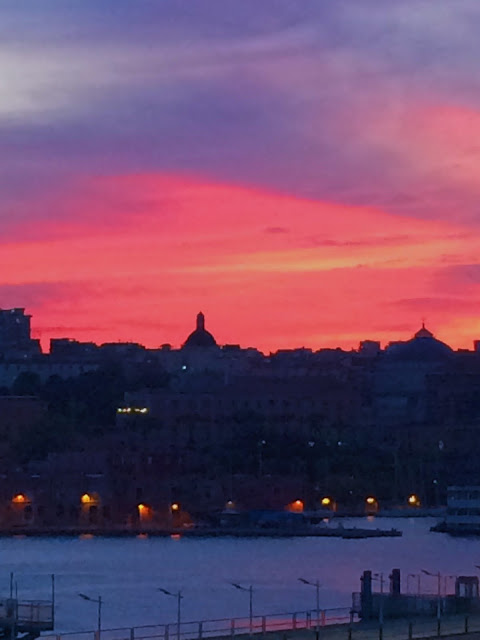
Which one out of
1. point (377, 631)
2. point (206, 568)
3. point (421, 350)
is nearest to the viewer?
point (377, 631)

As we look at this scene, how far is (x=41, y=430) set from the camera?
41.2 metres

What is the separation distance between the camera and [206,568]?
87.9ft

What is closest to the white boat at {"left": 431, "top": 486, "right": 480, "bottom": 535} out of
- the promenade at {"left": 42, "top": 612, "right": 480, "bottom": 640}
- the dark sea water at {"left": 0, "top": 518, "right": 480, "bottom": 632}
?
the dark sea water at {"left": 0, "top": 518, "right": 480, "bottom": 632}

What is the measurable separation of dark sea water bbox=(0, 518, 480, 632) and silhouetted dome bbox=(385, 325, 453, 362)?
682 inches

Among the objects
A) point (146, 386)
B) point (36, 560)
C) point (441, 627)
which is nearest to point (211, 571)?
point (36, 560)

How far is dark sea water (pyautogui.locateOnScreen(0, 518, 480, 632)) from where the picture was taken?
69.9ft

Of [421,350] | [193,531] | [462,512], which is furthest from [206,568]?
[421,350]

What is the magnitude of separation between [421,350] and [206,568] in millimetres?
27143

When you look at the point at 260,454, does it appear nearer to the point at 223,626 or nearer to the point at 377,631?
the point at 223,626

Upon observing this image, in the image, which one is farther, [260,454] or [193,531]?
[260,454]

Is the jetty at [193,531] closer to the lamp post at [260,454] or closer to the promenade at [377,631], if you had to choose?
the lamp post at [260,454]

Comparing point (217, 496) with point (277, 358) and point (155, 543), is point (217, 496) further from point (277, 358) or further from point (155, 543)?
point (277, 358)

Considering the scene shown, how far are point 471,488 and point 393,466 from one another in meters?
4.49

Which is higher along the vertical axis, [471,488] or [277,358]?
[277,358]
